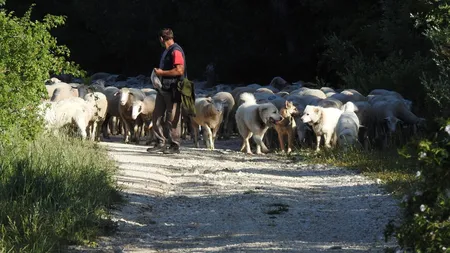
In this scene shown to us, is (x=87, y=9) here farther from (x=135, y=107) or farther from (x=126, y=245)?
(x=126, y=245)

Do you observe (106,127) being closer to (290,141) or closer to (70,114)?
(70,114)

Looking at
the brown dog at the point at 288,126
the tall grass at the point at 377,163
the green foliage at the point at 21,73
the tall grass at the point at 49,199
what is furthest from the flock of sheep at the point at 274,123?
the tall grass at the point at 49,199

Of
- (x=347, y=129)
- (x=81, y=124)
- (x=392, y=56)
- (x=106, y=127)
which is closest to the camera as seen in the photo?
(x=347, y=129)

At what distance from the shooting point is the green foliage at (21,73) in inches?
469

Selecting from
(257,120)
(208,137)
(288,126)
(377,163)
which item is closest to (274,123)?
(257,120)

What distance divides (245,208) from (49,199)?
107 inches

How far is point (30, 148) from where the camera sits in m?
13.3

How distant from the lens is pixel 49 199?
1046cm

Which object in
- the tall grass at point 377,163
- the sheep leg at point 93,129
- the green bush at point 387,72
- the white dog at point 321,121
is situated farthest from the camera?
the green bush at point 387,72

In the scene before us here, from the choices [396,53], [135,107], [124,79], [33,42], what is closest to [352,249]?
[33,42]

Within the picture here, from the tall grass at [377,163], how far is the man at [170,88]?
7.57 ft

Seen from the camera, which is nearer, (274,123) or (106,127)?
(274,123)

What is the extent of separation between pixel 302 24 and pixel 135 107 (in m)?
24.2

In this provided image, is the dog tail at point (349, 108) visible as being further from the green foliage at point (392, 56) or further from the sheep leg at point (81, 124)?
the sheep leg at point (81, 124)
